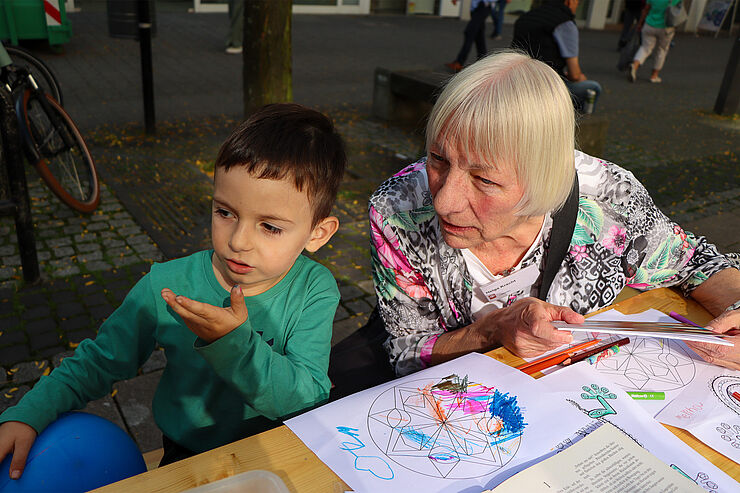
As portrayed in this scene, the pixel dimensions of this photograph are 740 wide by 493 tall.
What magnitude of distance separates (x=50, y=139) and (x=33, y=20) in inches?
217

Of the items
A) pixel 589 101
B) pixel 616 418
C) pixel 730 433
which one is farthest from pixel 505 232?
pixel 589 101

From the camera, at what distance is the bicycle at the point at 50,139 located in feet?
13.9

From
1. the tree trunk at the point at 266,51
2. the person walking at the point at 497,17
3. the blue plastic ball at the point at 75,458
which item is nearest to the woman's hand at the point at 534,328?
the blue plastic ball at the point at 75,458

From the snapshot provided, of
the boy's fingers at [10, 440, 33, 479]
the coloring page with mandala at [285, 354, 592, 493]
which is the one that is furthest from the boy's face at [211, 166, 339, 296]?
the boy's fingers at [10, 440, 33, 479]

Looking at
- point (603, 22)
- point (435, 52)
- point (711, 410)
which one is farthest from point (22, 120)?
point (603, 22)

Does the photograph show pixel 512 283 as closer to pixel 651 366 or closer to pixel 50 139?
pixel 651 366

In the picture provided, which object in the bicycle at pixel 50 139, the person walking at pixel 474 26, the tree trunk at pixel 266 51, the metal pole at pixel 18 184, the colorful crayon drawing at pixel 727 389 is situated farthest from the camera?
the person walking at pixel 474 26

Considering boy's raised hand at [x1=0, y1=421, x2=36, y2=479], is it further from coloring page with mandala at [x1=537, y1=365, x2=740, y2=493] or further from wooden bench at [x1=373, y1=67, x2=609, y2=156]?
wooden bench at [x1=373, y1=67, x2=609, y2=156]

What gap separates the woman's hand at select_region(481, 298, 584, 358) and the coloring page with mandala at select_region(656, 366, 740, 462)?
0.93 ft

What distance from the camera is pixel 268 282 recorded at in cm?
162

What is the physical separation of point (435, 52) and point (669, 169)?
7.52 meters

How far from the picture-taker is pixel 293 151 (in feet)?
4.84

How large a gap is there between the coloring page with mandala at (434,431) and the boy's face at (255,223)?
0.38 meters

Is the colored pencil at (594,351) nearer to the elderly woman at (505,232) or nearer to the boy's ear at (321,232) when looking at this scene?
the elderly woman at (505,232)
